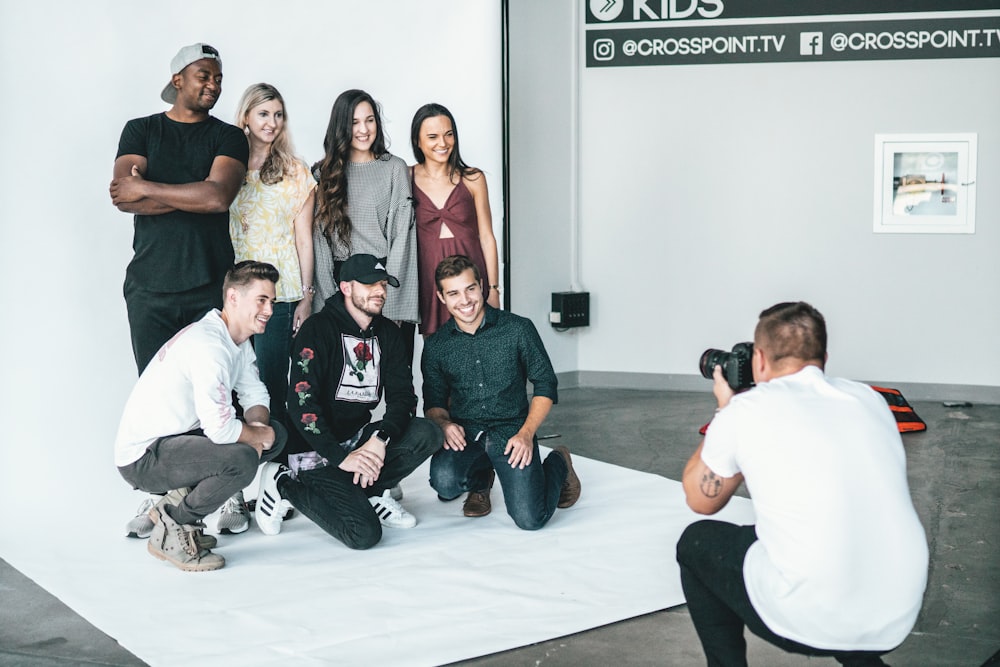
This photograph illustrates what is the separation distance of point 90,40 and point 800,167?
3.44 metres

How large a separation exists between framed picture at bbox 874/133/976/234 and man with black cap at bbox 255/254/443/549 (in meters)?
3.01

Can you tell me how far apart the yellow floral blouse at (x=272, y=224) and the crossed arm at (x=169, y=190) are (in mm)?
232

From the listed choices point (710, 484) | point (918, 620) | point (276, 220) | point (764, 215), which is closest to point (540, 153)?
point (764, 215)

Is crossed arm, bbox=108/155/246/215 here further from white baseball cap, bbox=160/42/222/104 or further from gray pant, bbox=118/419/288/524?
gray pant, bbox=118/419/288/524

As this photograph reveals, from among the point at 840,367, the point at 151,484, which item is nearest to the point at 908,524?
the point at 151,484

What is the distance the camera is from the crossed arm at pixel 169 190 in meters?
3.18

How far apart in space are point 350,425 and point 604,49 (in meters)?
3.01

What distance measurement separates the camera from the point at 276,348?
3.60 m

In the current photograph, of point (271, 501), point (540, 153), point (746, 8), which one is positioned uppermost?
point (746, 8)

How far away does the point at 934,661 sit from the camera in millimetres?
2324

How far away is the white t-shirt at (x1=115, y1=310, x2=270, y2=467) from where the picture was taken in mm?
2910

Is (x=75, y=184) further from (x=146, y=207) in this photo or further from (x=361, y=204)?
(x=361, y=204)

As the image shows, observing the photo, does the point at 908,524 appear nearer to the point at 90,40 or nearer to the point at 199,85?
the point at 199,85

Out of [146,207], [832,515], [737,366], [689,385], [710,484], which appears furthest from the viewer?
[689,385]
